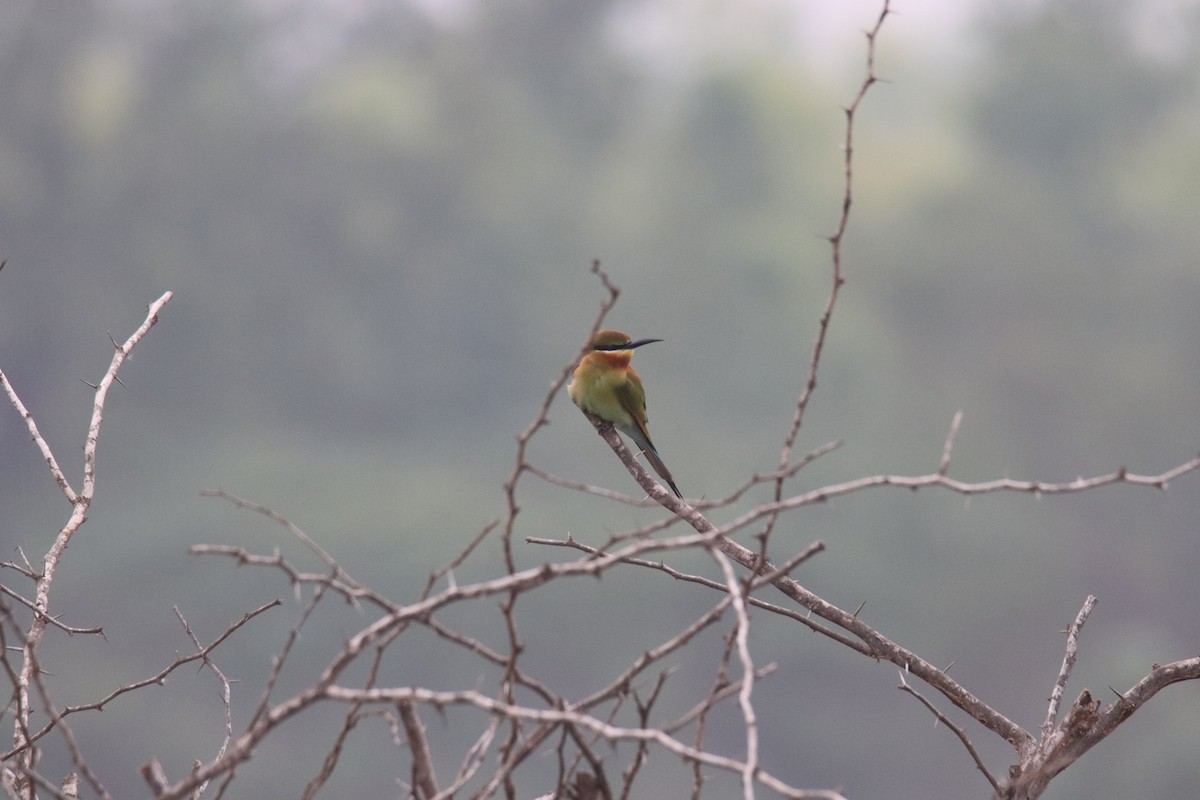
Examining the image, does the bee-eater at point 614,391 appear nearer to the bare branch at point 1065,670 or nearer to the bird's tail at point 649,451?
the bird's tail at point 649,451

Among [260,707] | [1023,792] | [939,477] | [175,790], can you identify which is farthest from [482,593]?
[1023,792]

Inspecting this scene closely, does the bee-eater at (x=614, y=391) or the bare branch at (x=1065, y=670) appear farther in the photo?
the bee-eater at (x=614, y=391)

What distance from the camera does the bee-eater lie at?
3.88 meters

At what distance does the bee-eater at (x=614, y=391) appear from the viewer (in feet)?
12.7

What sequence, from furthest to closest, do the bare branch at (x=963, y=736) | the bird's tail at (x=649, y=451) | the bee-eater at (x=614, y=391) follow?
the bee-eater at (x=614, y=391)
the bird's tail at (x=649, y=451)
the bare branch at (x=963, y=736)

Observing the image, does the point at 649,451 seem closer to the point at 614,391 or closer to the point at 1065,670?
the point at 614,391

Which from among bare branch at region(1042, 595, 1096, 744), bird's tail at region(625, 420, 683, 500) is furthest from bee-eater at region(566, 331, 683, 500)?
bare branch at region(1042, 595, 1096, 744)

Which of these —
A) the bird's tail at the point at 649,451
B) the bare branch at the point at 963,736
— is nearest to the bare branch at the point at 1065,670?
the bare branch at the point at 963,736

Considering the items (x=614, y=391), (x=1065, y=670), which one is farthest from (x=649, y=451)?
(x=1065, y=670)

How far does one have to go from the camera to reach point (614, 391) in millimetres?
3902

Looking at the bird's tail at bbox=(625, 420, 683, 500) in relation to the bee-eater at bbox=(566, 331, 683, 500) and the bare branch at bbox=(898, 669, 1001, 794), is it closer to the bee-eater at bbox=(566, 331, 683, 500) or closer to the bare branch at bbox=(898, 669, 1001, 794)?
the bee-eater at bbox=(566, 331, 683, 500)

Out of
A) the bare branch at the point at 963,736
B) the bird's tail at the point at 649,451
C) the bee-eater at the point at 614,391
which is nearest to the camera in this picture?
the bare branch at the point at 963,736

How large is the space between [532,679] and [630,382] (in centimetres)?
241

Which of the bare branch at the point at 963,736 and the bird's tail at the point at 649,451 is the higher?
the bird's tail at the point at 649,451
